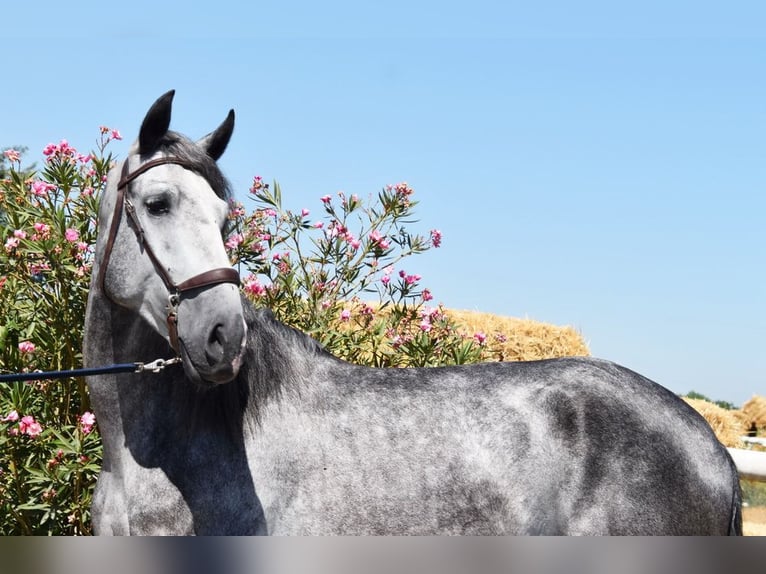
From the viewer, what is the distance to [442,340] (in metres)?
5.99

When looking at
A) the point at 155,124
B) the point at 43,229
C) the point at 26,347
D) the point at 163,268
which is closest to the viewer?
the point at 163,268

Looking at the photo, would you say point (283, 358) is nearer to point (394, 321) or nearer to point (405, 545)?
point (405, 545)

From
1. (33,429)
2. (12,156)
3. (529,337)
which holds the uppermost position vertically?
(12,156)

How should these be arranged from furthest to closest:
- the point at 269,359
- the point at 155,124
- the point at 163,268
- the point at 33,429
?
the point at 33,429 < the point at 269,359 < the point at 155,124 < the point at 163,268

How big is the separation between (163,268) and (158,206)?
10.0 inches

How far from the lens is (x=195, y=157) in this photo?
3178 mm

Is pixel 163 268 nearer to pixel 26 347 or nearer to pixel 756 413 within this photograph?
pixel 26 347

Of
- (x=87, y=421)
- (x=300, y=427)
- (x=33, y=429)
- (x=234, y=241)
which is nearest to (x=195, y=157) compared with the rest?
(x=300, y=427)

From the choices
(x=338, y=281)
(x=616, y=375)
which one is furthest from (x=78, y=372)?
(x=338, y=281)

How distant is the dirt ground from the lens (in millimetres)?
7956

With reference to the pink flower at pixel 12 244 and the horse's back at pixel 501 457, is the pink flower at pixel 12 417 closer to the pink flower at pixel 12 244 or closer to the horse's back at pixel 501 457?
the pink flower at pixel 12 244

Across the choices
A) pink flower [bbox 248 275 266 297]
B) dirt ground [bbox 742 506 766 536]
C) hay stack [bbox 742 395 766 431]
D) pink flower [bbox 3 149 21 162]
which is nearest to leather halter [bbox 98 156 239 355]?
pink flower [bbox 248 275 266 297]

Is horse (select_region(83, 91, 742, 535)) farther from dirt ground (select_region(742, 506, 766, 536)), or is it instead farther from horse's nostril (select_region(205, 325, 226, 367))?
dirt ground (select_region(742, 506, 766, 536))

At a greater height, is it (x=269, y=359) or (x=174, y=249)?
(x=174, y=249)
